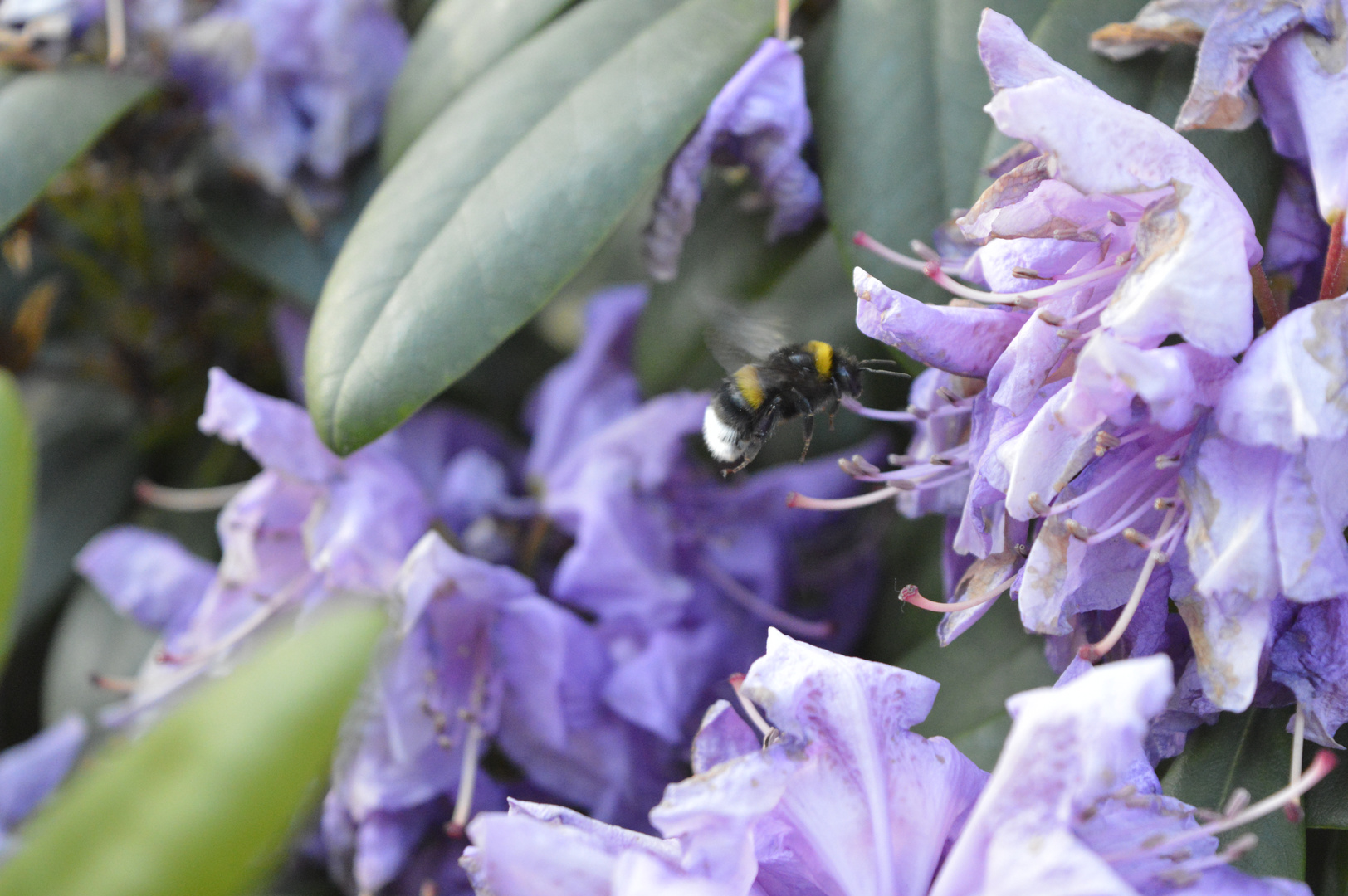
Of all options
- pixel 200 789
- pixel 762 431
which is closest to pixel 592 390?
pixel 762 431

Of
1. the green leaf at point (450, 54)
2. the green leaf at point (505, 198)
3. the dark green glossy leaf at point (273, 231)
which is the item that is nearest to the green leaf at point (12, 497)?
the green leaf at point (505, 198)

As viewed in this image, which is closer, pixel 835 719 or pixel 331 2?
pixel 835 719

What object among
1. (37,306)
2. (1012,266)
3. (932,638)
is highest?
(1012,266)

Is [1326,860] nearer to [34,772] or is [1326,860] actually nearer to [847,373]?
[847,373]

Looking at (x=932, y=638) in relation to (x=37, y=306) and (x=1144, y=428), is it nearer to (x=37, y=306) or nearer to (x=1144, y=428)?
(x=1144, y=428)

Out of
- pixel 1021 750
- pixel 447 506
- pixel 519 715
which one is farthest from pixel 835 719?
pixel 447 506

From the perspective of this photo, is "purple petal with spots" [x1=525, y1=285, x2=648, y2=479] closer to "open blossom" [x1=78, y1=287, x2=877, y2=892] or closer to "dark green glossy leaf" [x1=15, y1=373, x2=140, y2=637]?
"open blossom" [x1=78, y1=287, x2=877, y2=892]

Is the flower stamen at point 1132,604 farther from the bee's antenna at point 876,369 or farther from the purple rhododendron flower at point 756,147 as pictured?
the purple rhododendron flower at point 756,147
